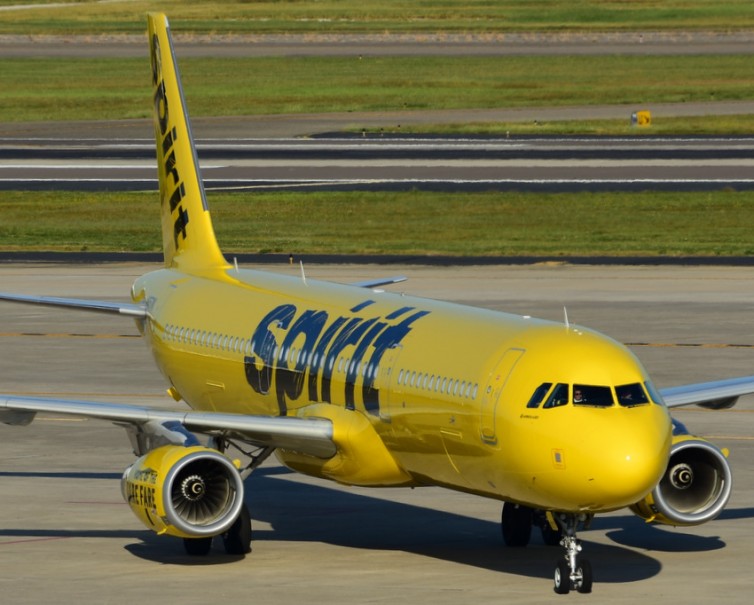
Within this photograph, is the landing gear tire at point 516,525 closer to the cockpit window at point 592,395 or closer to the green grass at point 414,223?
the cockpit window at point 592,395

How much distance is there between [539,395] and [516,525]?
16.1 ft

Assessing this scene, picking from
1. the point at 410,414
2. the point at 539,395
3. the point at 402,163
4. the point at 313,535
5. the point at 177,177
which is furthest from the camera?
the point at 402,163

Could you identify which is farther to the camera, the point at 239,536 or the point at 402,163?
the point at 402,163

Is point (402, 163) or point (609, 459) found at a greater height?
point (402, 163)

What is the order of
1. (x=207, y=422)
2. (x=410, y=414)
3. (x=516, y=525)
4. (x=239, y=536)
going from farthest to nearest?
(x=516, y=525) < (x=239, y=536) < (x=207, y=422) < (x=410, y=414)

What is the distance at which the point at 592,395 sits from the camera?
80.4 feet

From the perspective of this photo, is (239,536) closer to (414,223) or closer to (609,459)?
(609,459)

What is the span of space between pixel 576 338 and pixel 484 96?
111 meters

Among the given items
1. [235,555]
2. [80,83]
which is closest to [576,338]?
[235,555]

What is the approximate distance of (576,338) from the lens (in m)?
25.9

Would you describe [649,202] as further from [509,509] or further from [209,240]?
[509,509]

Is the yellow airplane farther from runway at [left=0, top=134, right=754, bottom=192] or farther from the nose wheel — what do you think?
runway at [left=0, top=134, right=754, bottom=192]

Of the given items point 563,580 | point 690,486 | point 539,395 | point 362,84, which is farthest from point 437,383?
point 362,84

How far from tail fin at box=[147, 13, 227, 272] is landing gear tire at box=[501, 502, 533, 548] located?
36.9 ft
